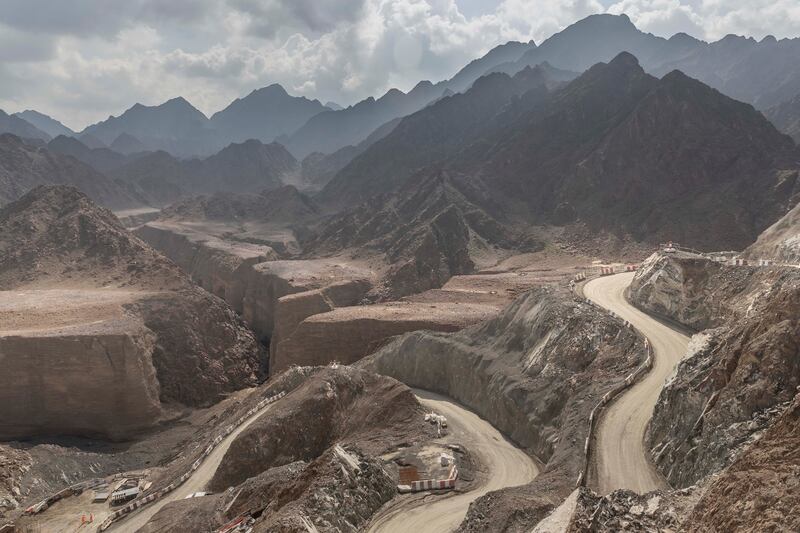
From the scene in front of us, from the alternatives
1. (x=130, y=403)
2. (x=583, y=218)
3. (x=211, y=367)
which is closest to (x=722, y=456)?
(x=130, y=403)

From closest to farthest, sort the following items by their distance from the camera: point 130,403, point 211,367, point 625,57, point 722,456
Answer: point 722,456 → point 130,403 → point 211,367 → point 625,57

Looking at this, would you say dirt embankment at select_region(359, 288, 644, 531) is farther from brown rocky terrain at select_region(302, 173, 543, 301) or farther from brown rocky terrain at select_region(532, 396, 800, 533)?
brown rocky terrain at select_region(302, 173, 543, 301)

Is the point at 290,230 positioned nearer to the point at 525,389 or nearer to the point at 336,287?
the point at 336,287

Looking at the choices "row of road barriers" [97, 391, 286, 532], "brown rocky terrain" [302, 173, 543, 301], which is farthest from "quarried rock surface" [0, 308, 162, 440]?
"brown rocky terrain" [302, 173, 543, 301]

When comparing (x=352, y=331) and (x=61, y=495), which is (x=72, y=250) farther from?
(x=61, y=495)

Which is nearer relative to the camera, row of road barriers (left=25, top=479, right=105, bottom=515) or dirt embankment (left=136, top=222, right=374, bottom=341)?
row of road barriers (left=25, top=479, right=105, bottom=515)

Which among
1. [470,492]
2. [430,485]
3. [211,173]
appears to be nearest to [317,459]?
[430,485]

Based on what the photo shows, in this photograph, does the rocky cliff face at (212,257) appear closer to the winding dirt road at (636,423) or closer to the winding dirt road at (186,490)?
the winding dirt road at (186,490)
